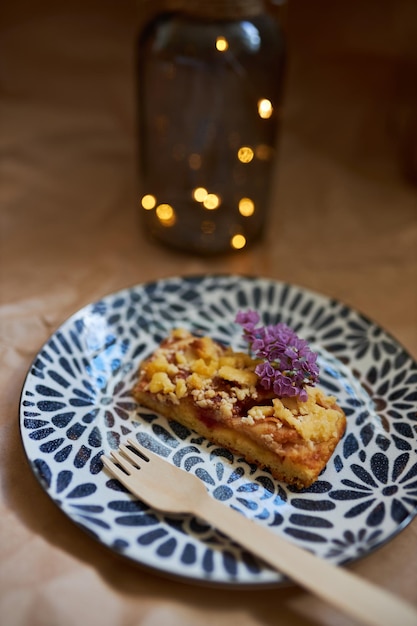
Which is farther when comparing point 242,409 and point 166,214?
point 166,214

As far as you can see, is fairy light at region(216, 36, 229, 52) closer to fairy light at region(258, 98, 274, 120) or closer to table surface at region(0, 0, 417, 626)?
fairy light at region(258, 98, 274, 120)

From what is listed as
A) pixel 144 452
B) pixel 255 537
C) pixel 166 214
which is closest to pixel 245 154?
pixel 166 214

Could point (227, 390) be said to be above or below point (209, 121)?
below

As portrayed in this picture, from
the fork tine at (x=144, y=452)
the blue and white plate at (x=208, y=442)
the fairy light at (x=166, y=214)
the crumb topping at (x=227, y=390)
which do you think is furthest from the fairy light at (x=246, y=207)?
the fork tine at (x=144, y=452)

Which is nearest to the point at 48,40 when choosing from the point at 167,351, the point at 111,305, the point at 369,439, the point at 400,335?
the point at 111,305

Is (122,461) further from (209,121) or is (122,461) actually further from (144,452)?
(209,121)

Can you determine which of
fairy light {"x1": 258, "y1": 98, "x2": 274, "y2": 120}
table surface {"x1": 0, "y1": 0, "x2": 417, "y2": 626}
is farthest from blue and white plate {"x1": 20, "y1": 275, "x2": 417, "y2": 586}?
fairy light {"x1": 258, "y1": 98, "x2": 274, "y2": 120}
